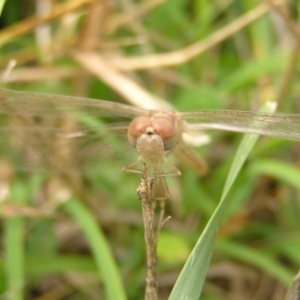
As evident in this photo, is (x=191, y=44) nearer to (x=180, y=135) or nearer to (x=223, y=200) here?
(x=180, y=135)

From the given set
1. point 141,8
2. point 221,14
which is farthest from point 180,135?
point 221,14

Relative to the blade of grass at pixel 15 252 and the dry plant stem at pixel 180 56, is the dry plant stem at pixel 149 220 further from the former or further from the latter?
the dry plant stem at pixel 180 56

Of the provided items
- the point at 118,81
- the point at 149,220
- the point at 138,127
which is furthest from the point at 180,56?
the point at 149,220

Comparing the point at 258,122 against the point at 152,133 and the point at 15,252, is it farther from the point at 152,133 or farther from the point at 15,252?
the point at 15,252

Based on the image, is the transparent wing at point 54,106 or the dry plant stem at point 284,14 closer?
the transparent wing at point 54,106

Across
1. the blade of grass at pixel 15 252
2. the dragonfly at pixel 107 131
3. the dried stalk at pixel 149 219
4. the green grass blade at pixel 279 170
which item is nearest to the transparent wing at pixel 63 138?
the dragonfly at pixel 107 131

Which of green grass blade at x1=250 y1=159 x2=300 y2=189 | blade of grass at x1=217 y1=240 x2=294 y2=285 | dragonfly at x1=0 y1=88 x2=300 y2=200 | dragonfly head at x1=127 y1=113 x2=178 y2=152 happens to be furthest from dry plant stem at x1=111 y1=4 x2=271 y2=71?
dragonfly head at x1=127 y1=113 x2=178 y2=152

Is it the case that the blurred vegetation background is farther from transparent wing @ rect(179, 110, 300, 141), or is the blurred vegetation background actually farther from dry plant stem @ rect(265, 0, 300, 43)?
transparent wing @ rect(179, 110, 300, 141)
